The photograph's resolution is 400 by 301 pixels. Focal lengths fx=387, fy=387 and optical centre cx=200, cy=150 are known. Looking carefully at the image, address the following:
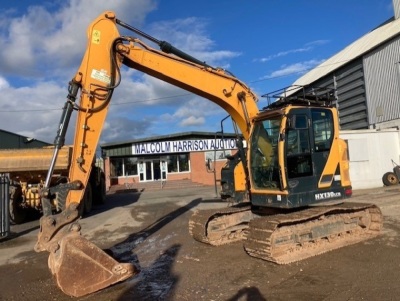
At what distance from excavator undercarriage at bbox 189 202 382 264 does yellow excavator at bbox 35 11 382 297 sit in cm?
2

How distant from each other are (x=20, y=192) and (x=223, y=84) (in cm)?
1023

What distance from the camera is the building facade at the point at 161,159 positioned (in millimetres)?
33688

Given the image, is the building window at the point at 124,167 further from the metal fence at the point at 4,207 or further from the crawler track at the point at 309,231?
the crawler track at the point at 309,231

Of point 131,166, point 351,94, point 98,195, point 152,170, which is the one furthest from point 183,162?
point 351,94

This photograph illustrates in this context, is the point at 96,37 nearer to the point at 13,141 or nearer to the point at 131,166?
the point at 13,141

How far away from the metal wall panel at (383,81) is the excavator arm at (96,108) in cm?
1435

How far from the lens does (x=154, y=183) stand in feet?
110

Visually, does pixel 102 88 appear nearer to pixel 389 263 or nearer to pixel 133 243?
pixel 133 243

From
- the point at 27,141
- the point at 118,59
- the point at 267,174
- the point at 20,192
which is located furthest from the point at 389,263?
the point at 27,141

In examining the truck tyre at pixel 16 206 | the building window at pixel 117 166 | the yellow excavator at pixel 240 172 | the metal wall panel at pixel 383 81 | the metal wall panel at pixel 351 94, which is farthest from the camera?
the building window at pixel 117 166

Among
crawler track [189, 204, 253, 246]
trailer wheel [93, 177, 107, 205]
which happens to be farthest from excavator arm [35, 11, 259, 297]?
trailer wheel [93, 177, 107, 205]

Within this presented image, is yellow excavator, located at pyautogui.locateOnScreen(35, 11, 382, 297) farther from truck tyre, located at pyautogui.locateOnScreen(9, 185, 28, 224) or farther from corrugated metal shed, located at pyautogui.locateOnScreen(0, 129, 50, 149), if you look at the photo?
corrugated metal shed, located at pyautogui.locateOnScreen(0, 129, 50, 149)

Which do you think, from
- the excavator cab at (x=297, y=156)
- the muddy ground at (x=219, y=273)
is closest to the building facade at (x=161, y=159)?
the muddy ground at (x=219, y=273)

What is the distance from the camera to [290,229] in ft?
23.6
